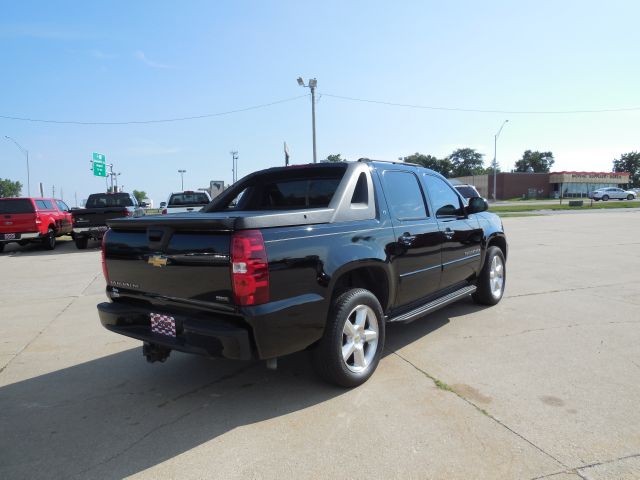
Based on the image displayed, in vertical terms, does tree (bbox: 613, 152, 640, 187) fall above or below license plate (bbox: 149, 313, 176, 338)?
above

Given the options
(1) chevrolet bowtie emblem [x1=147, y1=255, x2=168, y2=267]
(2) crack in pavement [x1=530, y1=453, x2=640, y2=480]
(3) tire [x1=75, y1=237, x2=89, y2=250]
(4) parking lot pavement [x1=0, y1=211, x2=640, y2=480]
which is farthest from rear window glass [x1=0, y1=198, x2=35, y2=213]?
(2) crack in pavement [x1=530, y1=453, x2=640, y2=480]

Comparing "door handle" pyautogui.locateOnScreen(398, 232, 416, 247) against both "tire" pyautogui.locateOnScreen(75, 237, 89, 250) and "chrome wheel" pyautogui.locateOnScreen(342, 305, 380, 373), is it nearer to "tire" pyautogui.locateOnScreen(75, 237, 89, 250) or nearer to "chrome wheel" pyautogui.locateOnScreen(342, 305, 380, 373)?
"chrome wheel" pyautogui.locateOnScreen(342, 305, 380, 373)

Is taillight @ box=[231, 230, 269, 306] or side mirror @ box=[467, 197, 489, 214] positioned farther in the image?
side mirror @ box=[467, 197, 489, 214]

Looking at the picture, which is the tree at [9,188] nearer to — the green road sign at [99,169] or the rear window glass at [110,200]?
the green road sign at [99,169]

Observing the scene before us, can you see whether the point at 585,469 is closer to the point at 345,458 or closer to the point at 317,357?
the point at 345,458

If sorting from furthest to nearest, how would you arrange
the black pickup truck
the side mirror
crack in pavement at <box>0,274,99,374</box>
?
the side mirror < crack in pavement at <box>0,274,99,374</box> < the black pickup truck

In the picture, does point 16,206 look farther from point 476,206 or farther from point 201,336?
point 476,206

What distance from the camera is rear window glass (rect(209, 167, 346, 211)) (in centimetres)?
408

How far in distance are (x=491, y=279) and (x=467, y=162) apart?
13868 centimetres

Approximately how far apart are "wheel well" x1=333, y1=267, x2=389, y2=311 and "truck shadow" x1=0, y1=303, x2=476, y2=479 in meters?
0.77

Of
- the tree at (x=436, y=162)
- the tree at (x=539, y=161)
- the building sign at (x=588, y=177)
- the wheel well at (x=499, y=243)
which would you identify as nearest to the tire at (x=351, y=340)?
the wheel well at (x=499, y=243)

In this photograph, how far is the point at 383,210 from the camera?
3875 millimetres

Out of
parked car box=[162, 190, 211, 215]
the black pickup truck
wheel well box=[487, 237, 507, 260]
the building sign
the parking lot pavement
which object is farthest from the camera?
the building sign

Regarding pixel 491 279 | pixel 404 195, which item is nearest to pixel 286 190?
pixel 404 195
